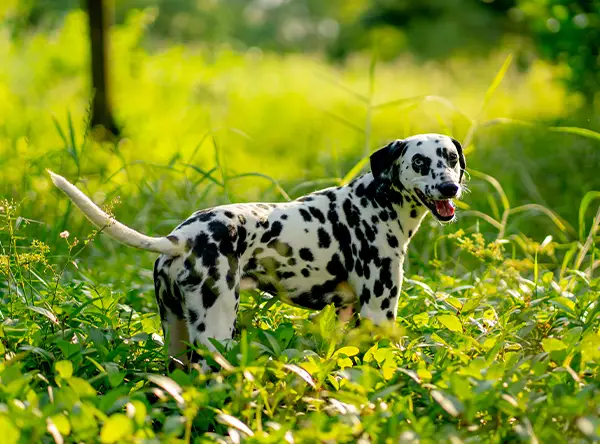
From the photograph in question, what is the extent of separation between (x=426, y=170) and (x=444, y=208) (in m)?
0.18

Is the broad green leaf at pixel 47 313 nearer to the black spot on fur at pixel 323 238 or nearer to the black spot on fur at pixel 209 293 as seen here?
the black spot on fur at pixel 209 293

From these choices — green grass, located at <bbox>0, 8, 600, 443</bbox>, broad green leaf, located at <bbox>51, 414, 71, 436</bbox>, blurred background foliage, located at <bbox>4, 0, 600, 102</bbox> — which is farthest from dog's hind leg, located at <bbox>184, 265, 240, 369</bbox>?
blurred background foliage, located at <bbox>4, 0, 600, 102</bbox>

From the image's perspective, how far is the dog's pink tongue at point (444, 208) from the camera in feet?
11.9

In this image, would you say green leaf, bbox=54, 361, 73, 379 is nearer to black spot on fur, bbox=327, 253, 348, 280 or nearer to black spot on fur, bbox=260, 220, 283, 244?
black spot on fur, bbox=260, 220, 283, 244

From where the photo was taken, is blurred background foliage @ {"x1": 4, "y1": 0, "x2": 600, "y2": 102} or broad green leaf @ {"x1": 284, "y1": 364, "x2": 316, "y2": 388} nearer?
broad green leaf @ {"x1": 284, "y1": 364, "x2": 316, "y2": 388}

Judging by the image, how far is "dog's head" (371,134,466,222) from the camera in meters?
3.57

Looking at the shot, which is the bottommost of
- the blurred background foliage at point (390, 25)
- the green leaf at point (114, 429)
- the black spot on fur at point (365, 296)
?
the blurred background foliage at point (390, 25)

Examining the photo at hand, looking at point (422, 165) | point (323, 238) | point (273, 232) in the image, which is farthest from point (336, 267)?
point (422, 165)

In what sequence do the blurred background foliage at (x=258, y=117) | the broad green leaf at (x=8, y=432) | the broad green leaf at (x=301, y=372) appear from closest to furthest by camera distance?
the broad green leaf at (x=8, y=432) → the broad green leaf at (x=301, y=372) → the blurred background foliage at (x=258, y=117)

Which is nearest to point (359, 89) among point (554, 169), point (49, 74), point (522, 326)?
point (49, 74)

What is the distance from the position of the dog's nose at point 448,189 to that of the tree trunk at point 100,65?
586 cm

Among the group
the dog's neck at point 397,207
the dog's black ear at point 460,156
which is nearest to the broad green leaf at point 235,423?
the dog's neck at point 397,207

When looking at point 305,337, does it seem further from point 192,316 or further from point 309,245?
point 192,316

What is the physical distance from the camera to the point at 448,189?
138 inches
